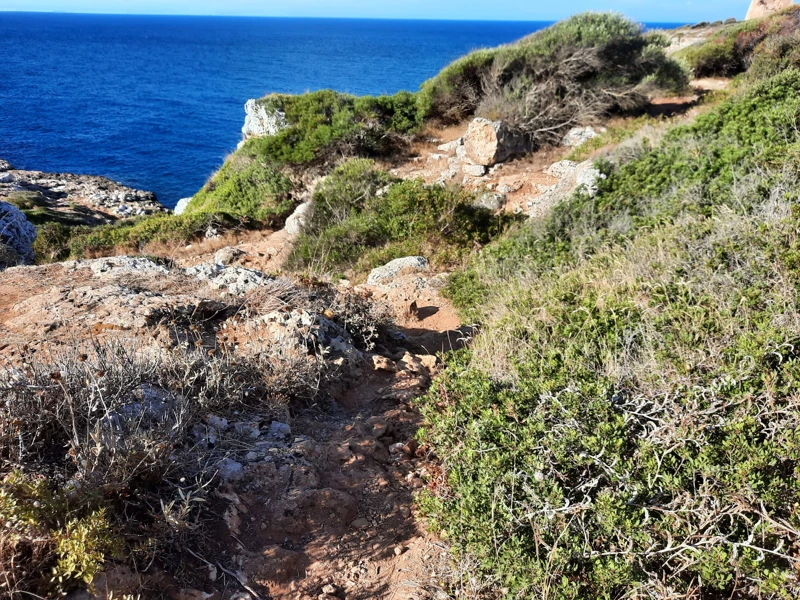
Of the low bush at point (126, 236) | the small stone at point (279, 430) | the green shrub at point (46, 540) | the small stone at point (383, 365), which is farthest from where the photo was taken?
the low bush at point (126, 236)

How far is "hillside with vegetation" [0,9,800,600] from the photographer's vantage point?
2.22 metres

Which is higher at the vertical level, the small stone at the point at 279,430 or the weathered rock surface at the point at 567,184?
the weathered rock surface at the point at 567,184

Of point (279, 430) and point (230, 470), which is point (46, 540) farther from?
point (279, 430)

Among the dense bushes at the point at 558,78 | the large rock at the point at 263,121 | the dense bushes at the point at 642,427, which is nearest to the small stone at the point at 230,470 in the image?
the dense bushes at the point at 642,427

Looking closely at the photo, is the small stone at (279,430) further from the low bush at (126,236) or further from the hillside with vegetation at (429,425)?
the low bush at (126,236)

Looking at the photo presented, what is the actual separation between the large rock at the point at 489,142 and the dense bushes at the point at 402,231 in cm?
301

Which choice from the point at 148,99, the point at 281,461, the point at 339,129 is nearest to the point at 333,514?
the point at 281,461

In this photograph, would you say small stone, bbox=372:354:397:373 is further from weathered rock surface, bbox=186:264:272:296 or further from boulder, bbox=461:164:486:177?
boulder, bbox=461:164:486:177

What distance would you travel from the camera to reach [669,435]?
8.36ft

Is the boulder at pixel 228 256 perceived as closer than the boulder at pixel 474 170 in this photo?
Yes

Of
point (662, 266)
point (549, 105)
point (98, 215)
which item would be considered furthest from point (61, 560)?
point (98, 215)

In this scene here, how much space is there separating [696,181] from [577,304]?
3.94 meters

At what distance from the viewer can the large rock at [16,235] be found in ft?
33.7

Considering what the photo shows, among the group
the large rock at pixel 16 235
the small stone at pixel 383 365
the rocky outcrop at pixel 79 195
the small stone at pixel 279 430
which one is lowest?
the rocky outcrop at pixel 79 195
